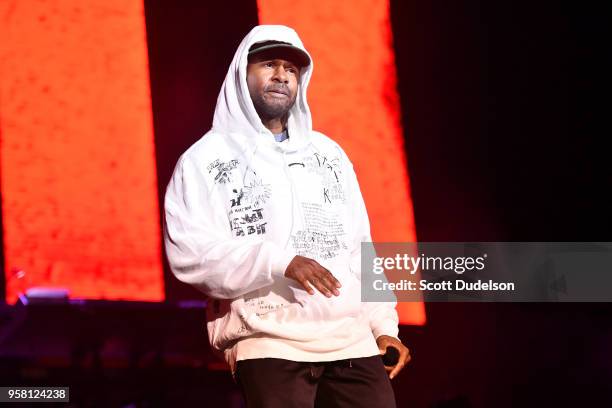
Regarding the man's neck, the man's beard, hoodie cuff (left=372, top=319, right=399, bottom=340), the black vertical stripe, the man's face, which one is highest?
the black vertical stripe

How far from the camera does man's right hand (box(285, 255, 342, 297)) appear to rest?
1836 millimetres

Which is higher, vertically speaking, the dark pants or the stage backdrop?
the stage backdrop

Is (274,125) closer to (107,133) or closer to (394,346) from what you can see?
(394,346)

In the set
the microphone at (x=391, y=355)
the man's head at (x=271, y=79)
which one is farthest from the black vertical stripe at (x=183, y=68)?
the microphone at (x=391, y=355)

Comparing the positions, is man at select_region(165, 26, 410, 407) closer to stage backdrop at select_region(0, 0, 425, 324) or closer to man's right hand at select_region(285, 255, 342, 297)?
man's right hand at select_region(285, 255, 342, 297)

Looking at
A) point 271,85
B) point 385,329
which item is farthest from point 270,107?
point 385,329

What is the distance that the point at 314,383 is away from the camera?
1.98 m

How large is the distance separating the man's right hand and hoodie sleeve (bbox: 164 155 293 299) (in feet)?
0.08

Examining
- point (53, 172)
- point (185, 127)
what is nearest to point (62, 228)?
point (53, 172)

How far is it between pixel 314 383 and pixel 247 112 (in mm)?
764

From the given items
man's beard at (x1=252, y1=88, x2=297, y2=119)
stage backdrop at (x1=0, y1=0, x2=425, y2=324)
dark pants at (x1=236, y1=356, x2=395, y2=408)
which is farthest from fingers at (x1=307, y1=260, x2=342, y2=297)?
stage backdrop at (x1=0, y1=0, x2=425, y2=324)

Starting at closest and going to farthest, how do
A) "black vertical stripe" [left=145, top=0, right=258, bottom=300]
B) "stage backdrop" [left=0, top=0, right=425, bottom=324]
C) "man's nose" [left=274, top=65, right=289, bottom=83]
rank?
"man's nose" [left=274, top=65, right=289, bottom=83], "stage backdrop" [left=0, top=0, right=425, bottom=324], "black vertical stripe" [left=145, top=0, right=258, bottom=300]

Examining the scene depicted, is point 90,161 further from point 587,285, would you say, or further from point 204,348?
point 587,285

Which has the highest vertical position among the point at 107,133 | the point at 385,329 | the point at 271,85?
the point at 107,133
